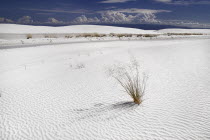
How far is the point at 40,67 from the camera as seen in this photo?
12.3 meters

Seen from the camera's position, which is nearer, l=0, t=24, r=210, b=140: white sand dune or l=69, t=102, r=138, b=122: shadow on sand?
l=0, t=24, r=210, b=140: white sand dune

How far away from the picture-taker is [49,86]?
27.7 feet

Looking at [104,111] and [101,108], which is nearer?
[104,111]

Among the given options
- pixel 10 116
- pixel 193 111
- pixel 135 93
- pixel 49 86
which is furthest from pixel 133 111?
pixel 49 86

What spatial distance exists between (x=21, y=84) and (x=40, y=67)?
366 cm

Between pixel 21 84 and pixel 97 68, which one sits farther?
pixel 97 68

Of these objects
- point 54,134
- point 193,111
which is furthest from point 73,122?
point 193,111

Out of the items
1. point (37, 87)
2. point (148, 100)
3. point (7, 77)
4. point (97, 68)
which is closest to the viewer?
point (148, 100)

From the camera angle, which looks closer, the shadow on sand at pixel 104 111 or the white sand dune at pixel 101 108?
the white sand dune at pixel 101 108

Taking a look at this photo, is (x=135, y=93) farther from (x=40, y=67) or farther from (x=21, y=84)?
(x=40, y=67)

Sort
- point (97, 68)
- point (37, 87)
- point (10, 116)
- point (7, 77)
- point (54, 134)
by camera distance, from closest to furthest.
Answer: point (54, 134), point (10, 116), point (37, 87), point (7, 77), point (97, 68)

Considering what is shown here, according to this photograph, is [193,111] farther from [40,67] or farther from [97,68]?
[40,67]

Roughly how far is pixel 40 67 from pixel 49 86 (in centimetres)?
422

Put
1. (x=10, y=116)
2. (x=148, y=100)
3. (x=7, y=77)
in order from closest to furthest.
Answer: (x=10, y=116), (x=148, y=100), (x=7, y=77)
